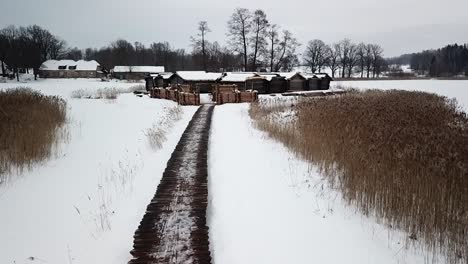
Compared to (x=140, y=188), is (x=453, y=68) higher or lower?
higher

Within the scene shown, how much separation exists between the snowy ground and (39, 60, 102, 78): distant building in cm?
8076

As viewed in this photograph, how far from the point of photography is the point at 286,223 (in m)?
4.93

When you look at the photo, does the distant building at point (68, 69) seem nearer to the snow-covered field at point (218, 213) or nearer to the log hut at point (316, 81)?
the log hut at point (316, 81)

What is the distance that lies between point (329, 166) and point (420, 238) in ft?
9.61

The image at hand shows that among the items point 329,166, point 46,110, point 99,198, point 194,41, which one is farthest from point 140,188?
point 194,41

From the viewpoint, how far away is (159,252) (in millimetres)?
3980

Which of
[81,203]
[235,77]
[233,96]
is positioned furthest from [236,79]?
[81,203]

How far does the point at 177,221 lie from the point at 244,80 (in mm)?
32829

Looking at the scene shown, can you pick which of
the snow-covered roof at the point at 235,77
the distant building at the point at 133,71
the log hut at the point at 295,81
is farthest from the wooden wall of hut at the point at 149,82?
the distant building at the point at 133,71

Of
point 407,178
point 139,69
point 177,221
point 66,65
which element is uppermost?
point 66,65

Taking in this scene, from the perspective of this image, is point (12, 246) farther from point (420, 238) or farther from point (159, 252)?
point (420, 238)

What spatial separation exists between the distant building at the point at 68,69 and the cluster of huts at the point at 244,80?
162 feet

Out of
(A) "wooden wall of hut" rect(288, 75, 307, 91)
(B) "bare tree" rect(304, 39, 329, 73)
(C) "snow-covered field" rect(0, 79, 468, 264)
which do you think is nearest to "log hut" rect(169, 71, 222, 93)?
(A) "wooden wall of hut" rect(288, 75, 307, 91)

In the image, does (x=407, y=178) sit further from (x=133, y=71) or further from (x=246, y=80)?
(x=133, y=71)
